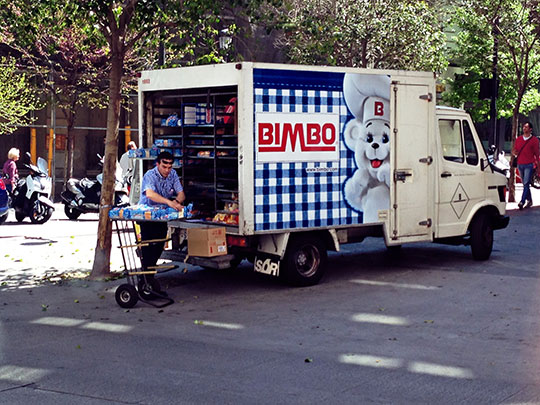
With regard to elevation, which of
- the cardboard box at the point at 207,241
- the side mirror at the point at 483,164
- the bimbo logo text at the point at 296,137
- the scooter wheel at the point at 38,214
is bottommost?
the cardboard box at the point at 207,241

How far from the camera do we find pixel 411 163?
1205cm

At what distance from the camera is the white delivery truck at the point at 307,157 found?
1046cm

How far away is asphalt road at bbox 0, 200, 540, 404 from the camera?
259 inches

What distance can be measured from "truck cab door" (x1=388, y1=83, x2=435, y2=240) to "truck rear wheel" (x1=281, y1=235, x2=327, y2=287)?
1.17 metres

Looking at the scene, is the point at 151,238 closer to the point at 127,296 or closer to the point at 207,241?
the point at 207,241

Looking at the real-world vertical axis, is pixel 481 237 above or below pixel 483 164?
below

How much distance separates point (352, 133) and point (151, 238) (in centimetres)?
291

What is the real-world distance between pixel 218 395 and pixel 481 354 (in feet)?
8.42

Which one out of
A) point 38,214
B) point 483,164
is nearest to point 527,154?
point 483,164

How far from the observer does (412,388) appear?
21.7 feet

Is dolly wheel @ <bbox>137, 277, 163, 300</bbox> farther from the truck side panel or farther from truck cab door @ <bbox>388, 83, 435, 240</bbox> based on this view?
truck cab door @ <bbox>388, 83, 435, 240</bbox>

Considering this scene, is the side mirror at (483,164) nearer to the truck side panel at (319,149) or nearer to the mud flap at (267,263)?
the truck side panel at (319,149)

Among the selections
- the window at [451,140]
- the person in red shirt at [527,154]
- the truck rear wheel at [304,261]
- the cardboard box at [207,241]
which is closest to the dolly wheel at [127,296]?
the cardboard box at [207,241]

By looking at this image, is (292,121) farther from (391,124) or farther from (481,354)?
(481,354)
